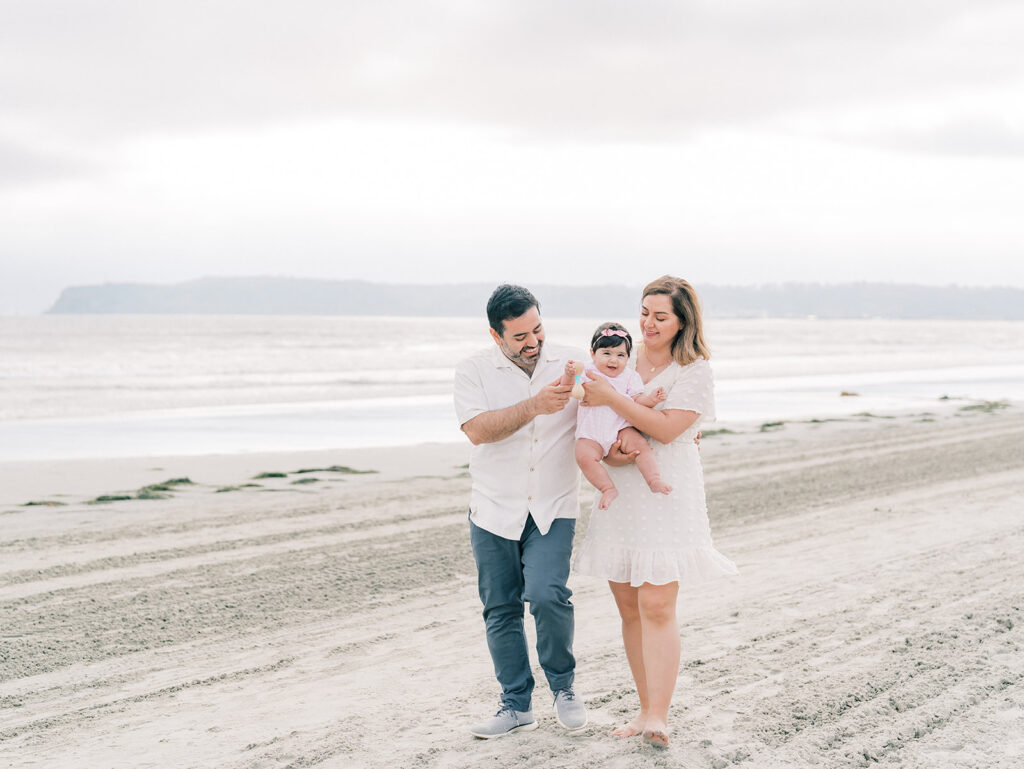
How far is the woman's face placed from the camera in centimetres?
379

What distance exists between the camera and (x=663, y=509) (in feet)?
12.5

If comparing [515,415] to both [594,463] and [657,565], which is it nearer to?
[594,463]

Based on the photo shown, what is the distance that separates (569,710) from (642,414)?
4.47 ft

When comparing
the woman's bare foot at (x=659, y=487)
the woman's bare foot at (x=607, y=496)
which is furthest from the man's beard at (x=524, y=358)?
the woman's bare foot at (x=659, y=487)

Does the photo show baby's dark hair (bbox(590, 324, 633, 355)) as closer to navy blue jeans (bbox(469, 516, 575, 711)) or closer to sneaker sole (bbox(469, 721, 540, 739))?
navy blue jeans (bbox(469, 516, 575, 711))

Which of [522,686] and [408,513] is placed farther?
[408,513]

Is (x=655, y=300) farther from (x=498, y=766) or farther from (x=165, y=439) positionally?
(x=165, y=439)

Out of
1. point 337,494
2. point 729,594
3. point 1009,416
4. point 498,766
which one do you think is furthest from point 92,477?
point 1009,416

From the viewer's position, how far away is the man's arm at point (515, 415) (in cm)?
366

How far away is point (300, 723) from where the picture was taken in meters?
4.19

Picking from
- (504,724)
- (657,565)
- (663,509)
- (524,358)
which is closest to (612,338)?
(524,358)

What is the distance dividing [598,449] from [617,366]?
1.11ft

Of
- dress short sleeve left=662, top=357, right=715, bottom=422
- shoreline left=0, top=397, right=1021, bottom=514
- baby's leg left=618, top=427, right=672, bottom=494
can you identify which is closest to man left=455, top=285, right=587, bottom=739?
baby's leg left=618, top=427, right=672, bottom=494

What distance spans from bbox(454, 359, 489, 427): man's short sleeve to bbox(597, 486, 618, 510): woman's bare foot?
0.60m
